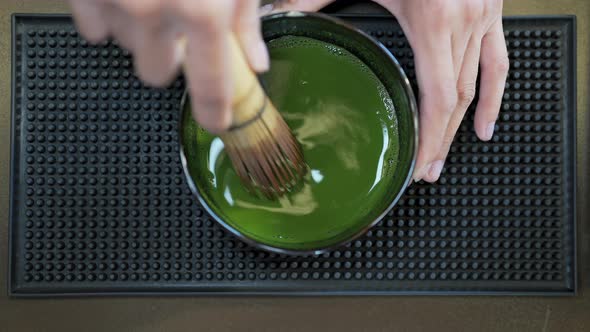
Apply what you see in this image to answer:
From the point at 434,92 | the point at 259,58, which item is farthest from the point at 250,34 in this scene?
the point at 434,92

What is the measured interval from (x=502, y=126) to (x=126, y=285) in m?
0.42

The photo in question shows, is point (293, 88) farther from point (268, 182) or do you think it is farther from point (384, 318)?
point (384, 318)

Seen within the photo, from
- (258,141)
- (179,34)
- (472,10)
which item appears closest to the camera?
(179,34)

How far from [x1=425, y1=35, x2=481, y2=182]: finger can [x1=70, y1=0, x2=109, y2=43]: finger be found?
352 millimetres

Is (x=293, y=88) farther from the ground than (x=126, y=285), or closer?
farther from the ground

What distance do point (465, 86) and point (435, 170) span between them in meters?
0.09

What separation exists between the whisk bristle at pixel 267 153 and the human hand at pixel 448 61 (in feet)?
0.40

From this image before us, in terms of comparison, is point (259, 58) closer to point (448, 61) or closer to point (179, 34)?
point (179, 34)

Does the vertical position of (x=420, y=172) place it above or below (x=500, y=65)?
below

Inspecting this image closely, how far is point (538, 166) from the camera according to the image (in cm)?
53

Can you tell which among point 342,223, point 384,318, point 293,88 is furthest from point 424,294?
point 293,88

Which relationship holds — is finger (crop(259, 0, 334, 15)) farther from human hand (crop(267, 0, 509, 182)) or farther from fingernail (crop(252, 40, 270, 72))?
fingernail (crop(252, 40, 270, 72))

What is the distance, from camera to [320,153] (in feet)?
1.40

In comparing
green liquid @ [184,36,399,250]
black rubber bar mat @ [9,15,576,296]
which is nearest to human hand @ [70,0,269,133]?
green liquid @ [184,36,399,250]
